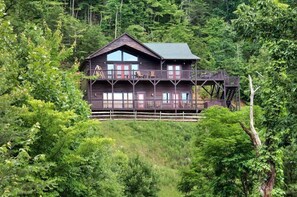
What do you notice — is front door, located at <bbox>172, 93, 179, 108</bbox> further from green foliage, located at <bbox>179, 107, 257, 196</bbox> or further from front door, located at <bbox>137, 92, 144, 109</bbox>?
green foliage, located at <bbox>179, 107, 257, 196</bbox>

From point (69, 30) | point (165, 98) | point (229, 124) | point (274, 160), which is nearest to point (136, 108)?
point (165, 98)

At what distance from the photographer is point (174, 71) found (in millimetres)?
40719

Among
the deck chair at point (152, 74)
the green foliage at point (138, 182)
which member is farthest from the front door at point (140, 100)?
the green foliage at point (138, 182)

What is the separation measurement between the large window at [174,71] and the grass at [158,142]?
624 centimetres

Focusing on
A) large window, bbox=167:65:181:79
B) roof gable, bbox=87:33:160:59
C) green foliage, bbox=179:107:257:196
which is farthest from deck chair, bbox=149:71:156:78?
green foliage, bbox=179:107:257:196

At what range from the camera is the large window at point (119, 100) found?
38938 millimetres

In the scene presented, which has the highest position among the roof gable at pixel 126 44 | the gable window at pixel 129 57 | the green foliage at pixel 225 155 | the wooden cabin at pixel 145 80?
the roof gable at pixel 126 44

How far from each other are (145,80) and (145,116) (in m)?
4.16

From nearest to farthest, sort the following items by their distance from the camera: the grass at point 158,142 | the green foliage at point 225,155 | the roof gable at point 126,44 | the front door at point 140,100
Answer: the green foliage at point 225,155 < the grass at point 158,142 < the front door at point 140,100 < the roof gable at point 126,44

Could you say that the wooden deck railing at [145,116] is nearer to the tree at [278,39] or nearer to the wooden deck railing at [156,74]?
the wooden deck railing at [156,74]

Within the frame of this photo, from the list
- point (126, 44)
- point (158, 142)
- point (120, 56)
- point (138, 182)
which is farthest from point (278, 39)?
point (120, 56)

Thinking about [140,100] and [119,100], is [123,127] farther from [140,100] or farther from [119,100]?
[119,100]

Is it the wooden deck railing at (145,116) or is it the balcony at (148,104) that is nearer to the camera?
the wooden deck railing at (145,116)

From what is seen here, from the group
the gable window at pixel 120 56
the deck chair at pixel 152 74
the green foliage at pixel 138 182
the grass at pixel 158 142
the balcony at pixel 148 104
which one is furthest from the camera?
the gable window at pixel 120 56
